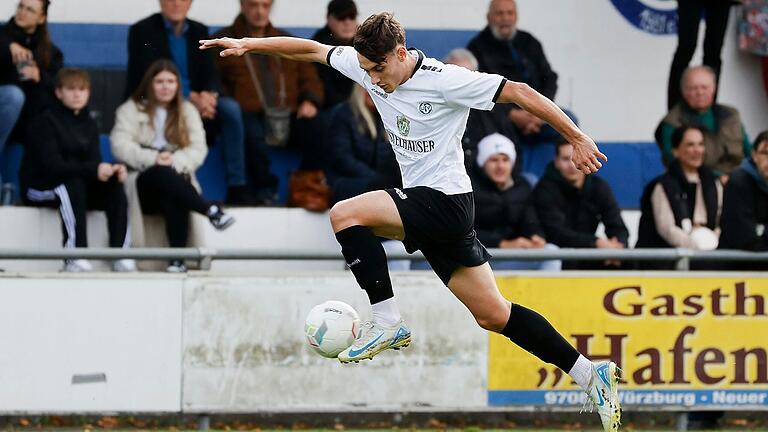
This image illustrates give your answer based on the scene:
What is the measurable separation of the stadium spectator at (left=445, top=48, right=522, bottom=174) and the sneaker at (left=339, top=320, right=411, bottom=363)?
317 centimetres

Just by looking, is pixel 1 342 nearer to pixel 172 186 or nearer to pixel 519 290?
pixel 172 186

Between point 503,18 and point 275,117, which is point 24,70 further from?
point 503,18

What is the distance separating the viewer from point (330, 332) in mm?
7988

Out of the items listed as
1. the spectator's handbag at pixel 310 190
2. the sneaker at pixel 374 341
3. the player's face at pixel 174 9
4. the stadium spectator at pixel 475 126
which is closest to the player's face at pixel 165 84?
the player's face at pixel 174 9

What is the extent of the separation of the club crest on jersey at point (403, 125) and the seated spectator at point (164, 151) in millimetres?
3283

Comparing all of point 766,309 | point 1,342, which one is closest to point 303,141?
point 1,342

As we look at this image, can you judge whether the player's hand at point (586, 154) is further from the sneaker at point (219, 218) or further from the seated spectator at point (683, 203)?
the sneaker at point (219, 218)

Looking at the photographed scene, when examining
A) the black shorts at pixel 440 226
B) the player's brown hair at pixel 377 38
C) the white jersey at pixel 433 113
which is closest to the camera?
the player's brown hair at pixel 377 38

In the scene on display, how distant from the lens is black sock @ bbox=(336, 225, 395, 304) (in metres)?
7.87

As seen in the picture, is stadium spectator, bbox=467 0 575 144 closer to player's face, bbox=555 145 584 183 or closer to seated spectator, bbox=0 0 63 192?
player's face, bbox=555 145 584 183

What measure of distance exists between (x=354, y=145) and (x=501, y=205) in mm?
1111

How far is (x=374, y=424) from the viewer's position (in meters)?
10.8

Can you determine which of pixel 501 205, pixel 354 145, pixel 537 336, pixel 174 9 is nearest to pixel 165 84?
pixel 174 9

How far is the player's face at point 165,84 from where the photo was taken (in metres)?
11.0
